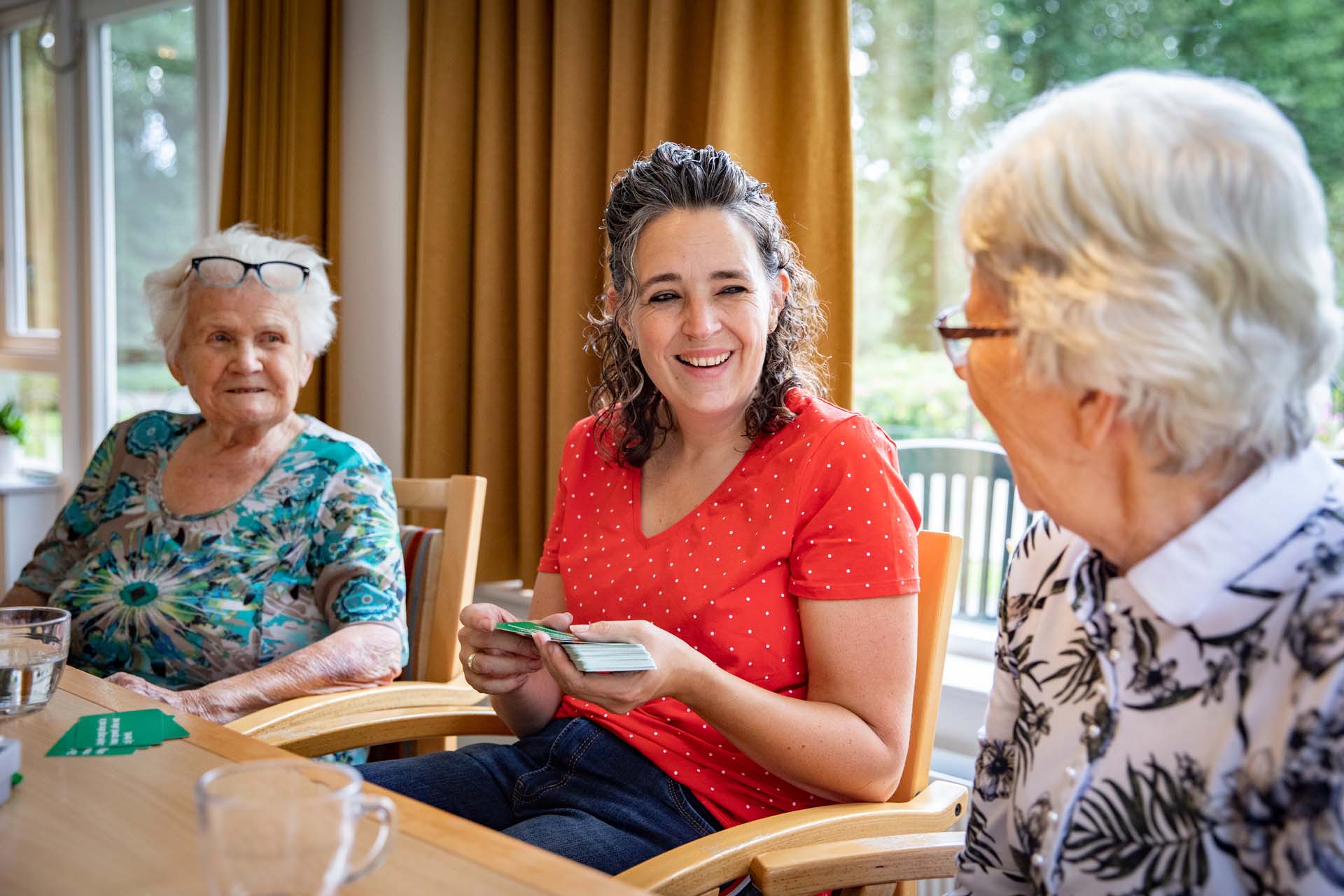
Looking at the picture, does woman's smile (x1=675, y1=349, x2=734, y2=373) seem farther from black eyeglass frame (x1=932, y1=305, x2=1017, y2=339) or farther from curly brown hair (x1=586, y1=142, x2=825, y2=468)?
black eyeglass frame (x1=932, y1=305, x2=1017, y2=339)

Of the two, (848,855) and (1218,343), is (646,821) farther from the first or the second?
(1218,343)

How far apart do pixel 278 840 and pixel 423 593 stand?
140 cm

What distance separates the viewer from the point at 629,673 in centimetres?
127

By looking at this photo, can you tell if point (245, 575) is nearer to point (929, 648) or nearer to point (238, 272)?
point (238, 272)

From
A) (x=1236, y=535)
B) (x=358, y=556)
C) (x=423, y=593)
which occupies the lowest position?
(x=423, y=593)

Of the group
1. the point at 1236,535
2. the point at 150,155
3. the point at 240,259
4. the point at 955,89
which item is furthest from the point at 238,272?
the point at 150,155

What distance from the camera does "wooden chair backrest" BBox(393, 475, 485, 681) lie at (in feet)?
6.63

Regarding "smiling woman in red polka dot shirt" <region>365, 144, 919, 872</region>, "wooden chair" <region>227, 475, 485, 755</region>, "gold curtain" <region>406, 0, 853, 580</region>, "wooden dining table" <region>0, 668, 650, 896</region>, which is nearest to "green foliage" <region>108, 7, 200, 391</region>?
"gold curtain" <region>406, 0, 853, 580</region>

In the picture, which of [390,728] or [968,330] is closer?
[968,330]

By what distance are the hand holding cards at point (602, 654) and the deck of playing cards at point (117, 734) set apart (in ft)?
1.35

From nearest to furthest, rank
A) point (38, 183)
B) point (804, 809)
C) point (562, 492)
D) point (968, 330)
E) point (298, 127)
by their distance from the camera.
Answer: point (968, 330) < point (804, 809) < point (562, 492) < point (298, 127) < point (38, 183)

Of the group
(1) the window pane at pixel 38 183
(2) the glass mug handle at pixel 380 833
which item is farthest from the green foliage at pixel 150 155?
(2) the glass mug handle at pixel 380 833

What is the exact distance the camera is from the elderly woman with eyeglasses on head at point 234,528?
1.90m

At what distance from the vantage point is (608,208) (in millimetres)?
1709
